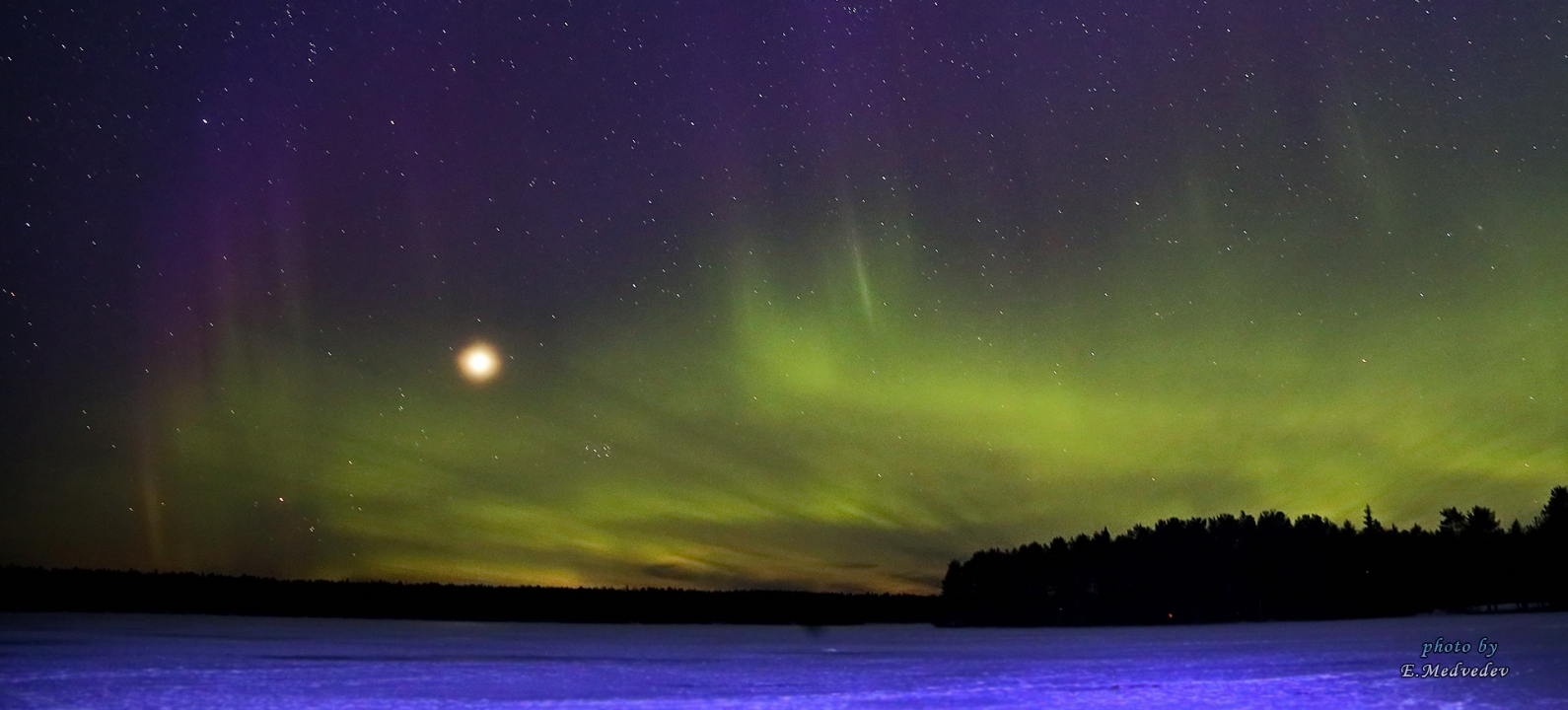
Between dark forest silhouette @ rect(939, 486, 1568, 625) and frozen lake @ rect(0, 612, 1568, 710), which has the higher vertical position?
dark forest silhouette @ rect(939, 486, 1568, 625)

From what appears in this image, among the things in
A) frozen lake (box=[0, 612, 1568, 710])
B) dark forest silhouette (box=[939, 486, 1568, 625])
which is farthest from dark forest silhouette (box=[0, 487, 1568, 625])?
frozen lake (box=[0, 612, 1568, 710])

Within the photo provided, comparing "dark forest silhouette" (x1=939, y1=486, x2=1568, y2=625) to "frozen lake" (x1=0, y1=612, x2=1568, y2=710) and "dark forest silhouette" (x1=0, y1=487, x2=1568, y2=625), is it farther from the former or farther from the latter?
"frozen lake" (x1=0, y1=612, x2=1568, y2=710)

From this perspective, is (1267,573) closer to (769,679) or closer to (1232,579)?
(1232,579)

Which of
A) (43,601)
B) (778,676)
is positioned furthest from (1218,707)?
(43,601)

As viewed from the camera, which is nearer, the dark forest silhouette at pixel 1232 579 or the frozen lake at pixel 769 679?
the frozen lake at pixel 769 679

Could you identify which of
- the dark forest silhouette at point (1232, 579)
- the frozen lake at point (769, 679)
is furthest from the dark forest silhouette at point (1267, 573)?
the frozen lake at point (769, 679)

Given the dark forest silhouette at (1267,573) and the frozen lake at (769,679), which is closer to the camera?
the frozen lake at (769,679)

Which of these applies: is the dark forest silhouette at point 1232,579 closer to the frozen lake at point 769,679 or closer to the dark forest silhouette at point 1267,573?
the dark forest silhouette at point 1267,573

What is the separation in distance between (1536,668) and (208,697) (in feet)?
126

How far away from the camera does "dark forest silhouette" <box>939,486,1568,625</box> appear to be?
15025 cm

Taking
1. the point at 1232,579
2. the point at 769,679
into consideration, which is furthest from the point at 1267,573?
the point at 769,679

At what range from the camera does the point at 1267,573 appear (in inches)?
6565

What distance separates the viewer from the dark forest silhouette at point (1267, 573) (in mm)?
150250

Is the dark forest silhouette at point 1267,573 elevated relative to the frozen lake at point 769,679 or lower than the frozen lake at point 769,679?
elevated
